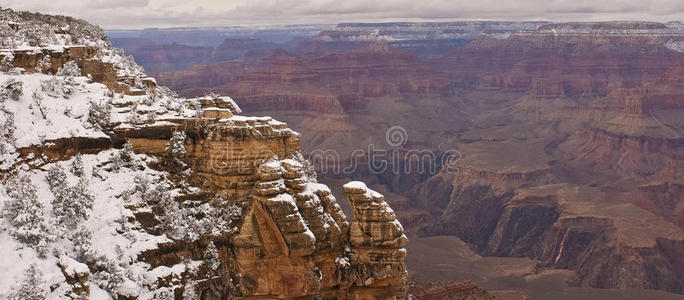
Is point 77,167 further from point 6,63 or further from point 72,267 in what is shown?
point 6,63

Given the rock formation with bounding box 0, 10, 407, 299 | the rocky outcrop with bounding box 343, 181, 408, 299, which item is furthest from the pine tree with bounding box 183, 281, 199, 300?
the rocky outcrop with bounding box 343, 181, 408, 299

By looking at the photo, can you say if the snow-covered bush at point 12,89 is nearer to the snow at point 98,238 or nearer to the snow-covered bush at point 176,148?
the snow at point 98,238

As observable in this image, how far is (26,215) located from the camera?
100ft

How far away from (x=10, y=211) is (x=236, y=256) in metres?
9.93

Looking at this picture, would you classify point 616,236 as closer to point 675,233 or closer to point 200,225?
point 675,233

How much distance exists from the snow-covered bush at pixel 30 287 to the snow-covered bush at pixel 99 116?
9.33 m

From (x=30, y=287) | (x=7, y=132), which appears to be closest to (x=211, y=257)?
(x=30, y=287)

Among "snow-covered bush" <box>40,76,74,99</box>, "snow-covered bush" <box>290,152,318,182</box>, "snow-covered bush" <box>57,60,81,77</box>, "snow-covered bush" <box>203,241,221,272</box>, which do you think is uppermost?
"snow-covered bush" <box>57,60,81,77</box>

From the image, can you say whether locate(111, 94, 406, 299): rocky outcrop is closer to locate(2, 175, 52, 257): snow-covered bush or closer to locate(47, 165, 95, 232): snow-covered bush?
locate(47, 165, 95, 232): snow-covered bush

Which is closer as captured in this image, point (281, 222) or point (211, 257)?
point (211, 257)

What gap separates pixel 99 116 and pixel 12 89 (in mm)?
4576

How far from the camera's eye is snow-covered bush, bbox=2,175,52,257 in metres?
30.0

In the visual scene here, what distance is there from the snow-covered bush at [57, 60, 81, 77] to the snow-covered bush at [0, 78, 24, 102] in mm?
2774

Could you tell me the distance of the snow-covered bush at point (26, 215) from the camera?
2997 centimetres
